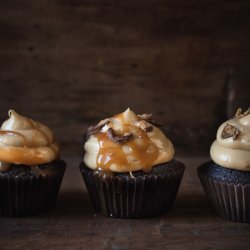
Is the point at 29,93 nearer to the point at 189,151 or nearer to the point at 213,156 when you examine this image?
the point at 189,151

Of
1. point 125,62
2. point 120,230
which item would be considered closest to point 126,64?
point 125,62

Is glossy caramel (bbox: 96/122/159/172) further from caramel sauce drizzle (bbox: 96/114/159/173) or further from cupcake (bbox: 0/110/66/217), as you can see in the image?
cupcake (bbox: 0/110/66/217)

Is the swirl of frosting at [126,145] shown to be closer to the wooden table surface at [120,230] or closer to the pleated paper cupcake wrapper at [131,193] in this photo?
the pleated paper cupcake wrapper at [131,193]

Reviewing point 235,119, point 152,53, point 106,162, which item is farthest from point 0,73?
point 235,119

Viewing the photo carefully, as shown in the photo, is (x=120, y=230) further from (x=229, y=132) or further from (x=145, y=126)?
(x=229, y=132)

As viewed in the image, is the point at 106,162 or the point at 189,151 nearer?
the point at 106,162

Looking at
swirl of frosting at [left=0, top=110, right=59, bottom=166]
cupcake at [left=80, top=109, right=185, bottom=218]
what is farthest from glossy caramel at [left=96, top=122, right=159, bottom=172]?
swirl of frosting at [left=0, top=110, right=59, bottom=166]
